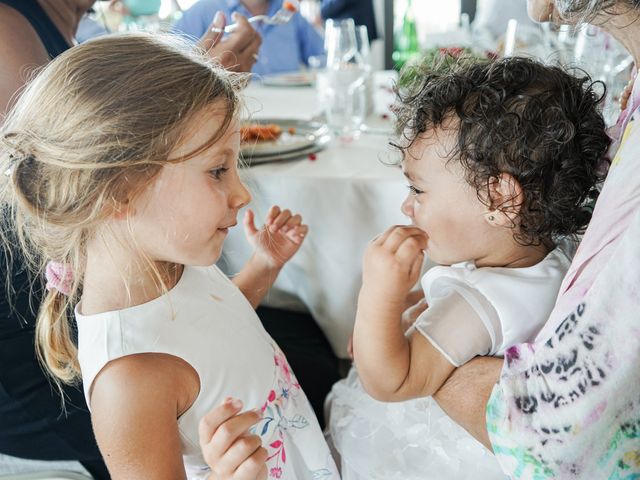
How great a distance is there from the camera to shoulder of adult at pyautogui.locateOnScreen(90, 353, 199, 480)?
2.46 feet

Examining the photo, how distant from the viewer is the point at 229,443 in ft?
2.21

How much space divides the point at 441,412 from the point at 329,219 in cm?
47

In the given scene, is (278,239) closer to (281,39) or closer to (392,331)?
(392,331)

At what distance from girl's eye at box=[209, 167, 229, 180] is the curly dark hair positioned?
29 cm

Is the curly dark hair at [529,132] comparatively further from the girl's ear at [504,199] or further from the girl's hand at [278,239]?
the girl's hand at [278,239]

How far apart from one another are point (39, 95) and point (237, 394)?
17.7 inches

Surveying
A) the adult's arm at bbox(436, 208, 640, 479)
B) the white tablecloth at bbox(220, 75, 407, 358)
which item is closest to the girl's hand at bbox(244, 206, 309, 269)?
the white tablecloth at bbox(220, 75, 407, 358)

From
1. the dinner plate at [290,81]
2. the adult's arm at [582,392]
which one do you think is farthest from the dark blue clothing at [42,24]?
the dinner plate at [290,81]

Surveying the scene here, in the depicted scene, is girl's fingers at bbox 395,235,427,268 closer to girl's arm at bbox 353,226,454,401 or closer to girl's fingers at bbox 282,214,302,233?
girl's arm at bbox 353,226,454,401

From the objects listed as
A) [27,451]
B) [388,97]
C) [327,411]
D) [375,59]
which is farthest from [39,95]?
[375,59]

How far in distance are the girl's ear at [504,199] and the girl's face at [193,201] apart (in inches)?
13.1

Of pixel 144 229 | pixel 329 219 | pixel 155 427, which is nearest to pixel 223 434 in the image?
pixel 155 427

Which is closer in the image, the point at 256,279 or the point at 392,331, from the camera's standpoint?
the point at 392,331

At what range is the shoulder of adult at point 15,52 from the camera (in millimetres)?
1112
